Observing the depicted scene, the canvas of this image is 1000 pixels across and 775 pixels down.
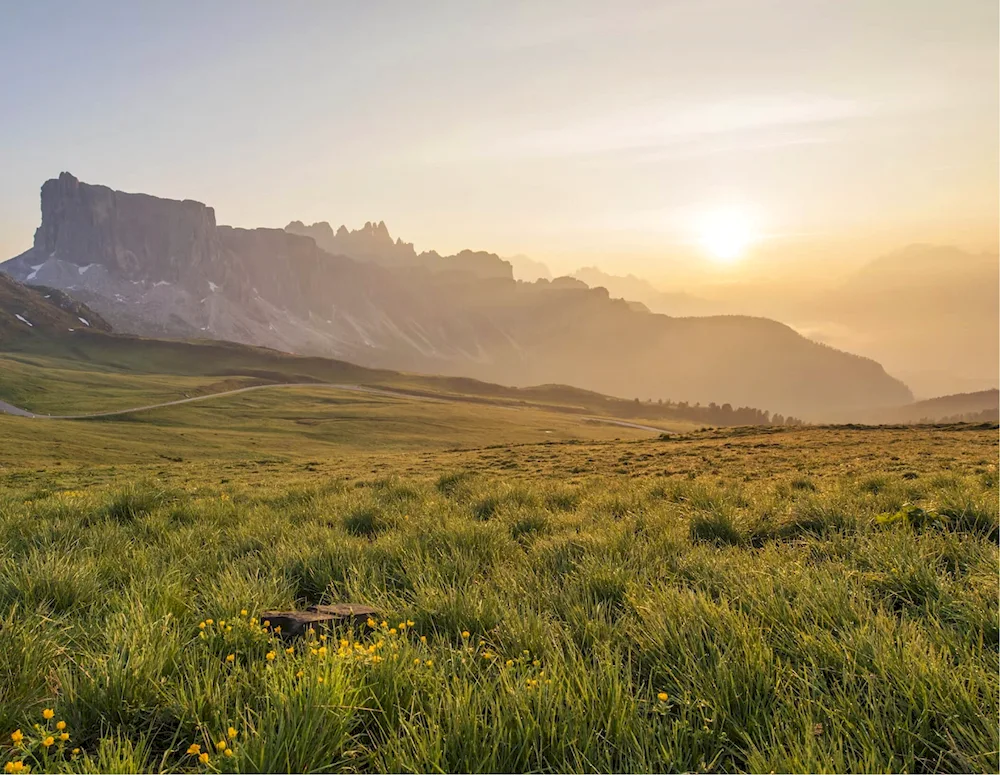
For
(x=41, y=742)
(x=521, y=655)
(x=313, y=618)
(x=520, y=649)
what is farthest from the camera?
(x=313, y=618)

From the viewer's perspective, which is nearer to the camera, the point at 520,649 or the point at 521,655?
the point at 521,655

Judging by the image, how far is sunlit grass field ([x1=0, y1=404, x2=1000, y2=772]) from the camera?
2740 mm

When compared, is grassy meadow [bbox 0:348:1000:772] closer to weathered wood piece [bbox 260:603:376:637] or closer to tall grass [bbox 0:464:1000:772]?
tall grass [bbox 0:464:1000:772]

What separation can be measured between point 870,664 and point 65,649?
17.3ft

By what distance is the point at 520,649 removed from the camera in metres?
3.75

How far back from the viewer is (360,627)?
13.6 feet

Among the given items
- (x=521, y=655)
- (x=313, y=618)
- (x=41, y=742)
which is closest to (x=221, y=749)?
(x=41, y=742)

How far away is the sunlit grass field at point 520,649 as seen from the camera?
8.99 ft

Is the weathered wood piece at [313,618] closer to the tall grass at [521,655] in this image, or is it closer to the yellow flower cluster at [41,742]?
the tall grass at [521,655]

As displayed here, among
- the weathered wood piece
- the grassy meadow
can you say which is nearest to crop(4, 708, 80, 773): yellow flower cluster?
the grassy meadow

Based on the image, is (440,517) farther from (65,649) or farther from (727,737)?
(727,737)

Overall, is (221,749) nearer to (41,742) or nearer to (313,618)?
(41,742)

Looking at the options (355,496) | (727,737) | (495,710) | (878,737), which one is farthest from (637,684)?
(355,496)

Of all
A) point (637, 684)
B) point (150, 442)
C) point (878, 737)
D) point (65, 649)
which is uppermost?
point (878, 737)
